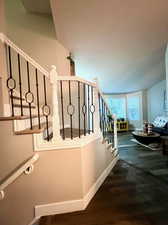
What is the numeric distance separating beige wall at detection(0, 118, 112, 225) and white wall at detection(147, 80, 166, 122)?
6477 millimetres

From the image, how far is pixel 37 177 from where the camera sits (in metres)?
2.14

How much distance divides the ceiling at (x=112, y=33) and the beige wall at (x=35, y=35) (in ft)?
1.26

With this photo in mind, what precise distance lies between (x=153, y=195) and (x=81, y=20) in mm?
3210

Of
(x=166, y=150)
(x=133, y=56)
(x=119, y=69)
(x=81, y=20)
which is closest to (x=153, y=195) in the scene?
(x=166, y=150)

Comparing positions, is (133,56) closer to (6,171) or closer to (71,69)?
(71,69)

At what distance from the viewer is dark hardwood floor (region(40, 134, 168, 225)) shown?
6.60 ft

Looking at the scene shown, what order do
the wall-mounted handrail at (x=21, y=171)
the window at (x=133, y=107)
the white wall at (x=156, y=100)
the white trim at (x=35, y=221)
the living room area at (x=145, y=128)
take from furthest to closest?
1. the window at (x=133, y=107)
2. the white wall at (x=156, y=100)
3. the living room area at (x=145, y=128)
4. the white trim at (x=35, y=221)
5. the wall-mounted handrail at (x=21, y=171)

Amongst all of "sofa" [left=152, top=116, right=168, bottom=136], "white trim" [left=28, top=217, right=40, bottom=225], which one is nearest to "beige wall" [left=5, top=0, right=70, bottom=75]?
"white trim" [left=28, top=217, right=40, bottom=225]

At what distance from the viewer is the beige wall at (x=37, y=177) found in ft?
6.21

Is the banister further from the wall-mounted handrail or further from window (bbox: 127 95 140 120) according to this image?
window (bbox: 127 95 140 120)

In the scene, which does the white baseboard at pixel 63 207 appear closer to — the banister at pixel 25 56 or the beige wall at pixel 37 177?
the beige wall at pixel 37 177

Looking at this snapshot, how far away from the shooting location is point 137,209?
2.18 meters

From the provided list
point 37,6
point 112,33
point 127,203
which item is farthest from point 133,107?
point 127,203

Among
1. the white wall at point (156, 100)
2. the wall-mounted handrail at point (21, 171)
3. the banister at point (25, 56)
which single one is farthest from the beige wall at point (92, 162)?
the white wall at point (156, 100)
